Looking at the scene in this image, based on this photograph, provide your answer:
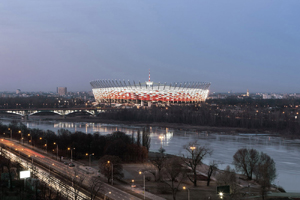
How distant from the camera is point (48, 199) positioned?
653 centimetres

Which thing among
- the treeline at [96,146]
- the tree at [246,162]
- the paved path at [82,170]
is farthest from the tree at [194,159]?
the treeline at [96,146]

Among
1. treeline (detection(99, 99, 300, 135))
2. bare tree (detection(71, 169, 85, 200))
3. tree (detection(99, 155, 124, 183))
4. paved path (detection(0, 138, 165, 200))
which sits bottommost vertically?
paved path (detection(0, 138, 165, 200))

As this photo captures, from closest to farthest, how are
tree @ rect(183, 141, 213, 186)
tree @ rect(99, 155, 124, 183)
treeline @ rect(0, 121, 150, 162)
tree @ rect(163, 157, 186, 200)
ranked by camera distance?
tree @ rect(99, 155, 124, 183), tree @ rect(163, 157, 186, 200), tree @ rect(183, 141, 213, 186), treeline @ rect(0, 121, 150, 162)

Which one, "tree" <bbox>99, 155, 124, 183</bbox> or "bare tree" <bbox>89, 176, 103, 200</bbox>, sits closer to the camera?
"bare tree" <bbox>89, 176, 103, 200</bbox>

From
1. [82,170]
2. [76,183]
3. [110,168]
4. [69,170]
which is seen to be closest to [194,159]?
[110,168]

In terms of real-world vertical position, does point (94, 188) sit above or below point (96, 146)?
below

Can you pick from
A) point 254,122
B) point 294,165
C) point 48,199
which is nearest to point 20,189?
point 48,199

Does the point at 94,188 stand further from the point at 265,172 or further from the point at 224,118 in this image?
the point at 224,118

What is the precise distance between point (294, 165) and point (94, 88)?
37.5 m

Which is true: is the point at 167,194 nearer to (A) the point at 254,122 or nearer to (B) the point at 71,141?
(B) the point at 71,141

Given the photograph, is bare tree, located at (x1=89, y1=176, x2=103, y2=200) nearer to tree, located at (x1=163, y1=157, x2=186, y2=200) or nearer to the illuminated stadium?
tree, located at (x1=163, y1=157, x2=186, y2=200)

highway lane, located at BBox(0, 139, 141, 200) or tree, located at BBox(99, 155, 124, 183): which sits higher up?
tree, located at BBox(99, 155, 124, 183)

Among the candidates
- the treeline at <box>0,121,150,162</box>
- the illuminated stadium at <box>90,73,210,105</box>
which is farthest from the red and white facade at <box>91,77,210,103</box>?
the treeline at <box>0,121,150,162</box>

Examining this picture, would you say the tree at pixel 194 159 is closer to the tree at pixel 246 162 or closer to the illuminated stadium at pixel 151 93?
the tree at pixel 246 162
